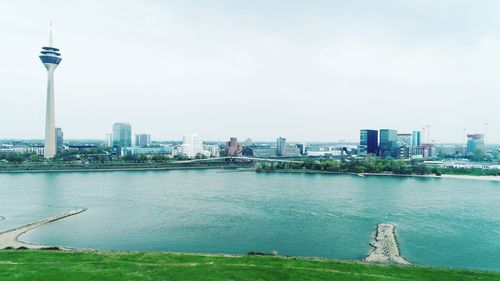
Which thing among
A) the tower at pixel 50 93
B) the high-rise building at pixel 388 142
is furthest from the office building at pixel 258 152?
the tower at pixel 50 93

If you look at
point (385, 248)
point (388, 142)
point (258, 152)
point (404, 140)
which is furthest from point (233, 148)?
point (385, 248)

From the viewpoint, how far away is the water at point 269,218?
15.1 meters

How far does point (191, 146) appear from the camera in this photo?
7369 cm

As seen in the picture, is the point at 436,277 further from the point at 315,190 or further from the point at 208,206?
the point at 315,190

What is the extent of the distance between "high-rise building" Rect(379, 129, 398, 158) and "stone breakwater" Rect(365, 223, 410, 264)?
53.0 metres

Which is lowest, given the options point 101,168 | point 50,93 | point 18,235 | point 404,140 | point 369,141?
point 18,235

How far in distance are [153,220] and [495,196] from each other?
79.8 feet

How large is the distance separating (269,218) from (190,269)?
9.14m

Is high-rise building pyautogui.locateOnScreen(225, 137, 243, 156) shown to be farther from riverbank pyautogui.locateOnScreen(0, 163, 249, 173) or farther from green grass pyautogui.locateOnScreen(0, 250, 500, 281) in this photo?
green grass pyautogui.locateOnScreen(0, 250, 500, 281)

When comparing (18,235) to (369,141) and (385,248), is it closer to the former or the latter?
(385,248)

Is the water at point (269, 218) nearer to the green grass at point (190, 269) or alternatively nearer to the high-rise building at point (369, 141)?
the green grass at point (190, 269)

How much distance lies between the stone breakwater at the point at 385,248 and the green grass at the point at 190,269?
1234 millimetres

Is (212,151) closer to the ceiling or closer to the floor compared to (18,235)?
closer to the ceiling

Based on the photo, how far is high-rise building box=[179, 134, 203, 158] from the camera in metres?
73.1
